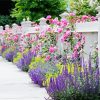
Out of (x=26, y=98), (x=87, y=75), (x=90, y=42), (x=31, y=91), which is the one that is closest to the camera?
(x=87, y=75)

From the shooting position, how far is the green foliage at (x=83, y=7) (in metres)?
24.4

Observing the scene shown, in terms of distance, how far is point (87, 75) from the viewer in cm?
789

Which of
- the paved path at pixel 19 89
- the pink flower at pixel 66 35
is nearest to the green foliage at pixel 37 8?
the paved path at pixel 19 89

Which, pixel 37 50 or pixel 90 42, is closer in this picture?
pixel 90 42

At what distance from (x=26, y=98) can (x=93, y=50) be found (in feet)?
7.25

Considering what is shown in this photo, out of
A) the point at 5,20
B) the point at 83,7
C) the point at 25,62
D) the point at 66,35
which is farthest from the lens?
the point at 5,20

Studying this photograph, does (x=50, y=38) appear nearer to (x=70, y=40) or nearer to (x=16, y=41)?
(x=70, y=40)

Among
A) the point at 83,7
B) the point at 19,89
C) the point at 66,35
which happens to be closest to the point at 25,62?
the point at 66,35

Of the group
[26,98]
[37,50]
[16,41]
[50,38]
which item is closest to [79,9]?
[16,41]

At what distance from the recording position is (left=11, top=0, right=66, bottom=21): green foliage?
123ft

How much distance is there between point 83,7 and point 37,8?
44.3 feet

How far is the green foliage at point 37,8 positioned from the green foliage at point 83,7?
1148 centimetres

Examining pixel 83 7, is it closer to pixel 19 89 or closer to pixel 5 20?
pixel 19 89

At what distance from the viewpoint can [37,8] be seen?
38469 millimetres
